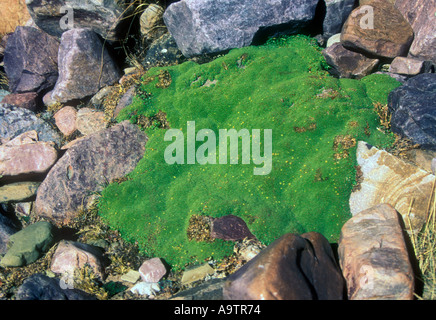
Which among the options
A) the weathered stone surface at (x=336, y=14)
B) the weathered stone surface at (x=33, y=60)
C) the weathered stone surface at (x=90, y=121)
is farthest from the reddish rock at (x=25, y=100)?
the weathered stone surface at (x=336, y=14)

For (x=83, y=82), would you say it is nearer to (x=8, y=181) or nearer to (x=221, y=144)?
(x=8, y=181)

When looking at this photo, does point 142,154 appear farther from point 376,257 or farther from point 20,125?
point 376,257

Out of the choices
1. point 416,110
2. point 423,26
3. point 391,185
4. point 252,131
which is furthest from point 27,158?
point 423,26

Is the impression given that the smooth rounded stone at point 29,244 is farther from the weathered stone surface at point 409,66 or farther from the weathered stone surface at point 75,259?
the weathered stone surface at point 409,66

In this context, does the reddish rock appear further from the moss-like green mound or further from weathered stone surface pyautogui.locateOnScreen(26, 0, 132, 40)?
the moss-like green mound

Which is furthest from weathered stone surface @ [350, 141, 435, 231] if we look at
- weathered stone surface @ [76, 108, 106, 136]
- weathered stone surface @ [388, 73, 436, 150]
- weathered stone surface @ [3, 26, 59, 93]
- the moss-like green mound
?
weathered stone surface @ [3, 26, 59, 93]

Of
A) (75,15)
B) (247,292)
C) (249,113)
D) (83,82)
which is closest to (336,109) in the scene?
(249,113)

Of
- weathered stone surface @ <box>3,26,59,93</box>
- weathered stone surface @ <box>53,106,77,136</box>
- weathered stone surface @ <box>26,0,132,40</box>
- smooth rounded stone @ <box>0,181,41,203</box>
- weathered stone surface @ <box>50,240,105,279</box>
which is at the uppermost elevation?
weathered stone surface @ <box>26,0,132,40</box>
